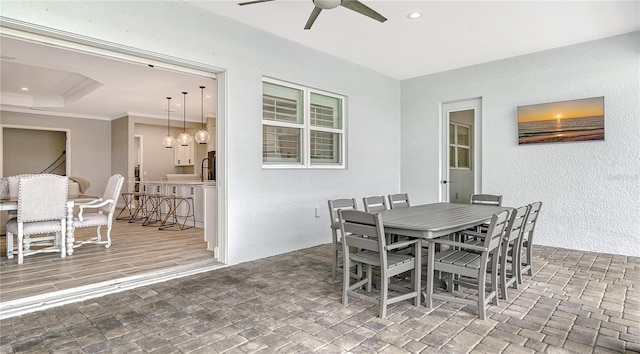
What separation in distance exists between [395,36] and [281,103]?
177 centimetres

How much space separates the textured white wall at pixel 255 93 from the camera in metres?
3.18

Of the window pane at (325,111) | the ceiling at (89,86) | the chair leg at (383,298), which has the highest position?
the ceiling at (89,86)

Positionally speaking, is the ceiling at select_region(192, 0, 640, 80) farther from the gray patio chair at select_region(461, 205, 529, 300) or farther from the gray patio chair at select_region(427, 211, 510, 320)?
the gray patio chair at select_region(427, 211, 510, 320)

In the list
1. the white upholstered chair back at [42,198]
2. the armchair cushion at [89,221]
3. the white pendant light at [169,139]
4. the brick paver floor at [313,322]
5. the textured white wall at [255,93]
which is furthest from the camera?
the white pendant light at [169,139]

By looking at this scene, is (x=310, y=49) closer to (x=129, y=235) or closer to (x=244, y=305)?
(x=244, y=305)

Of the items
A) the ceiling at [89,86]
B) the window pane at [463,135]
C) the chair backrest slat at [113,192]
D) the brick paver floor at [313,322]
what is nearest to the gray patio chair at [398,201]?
the brick paver floor at [313,322]

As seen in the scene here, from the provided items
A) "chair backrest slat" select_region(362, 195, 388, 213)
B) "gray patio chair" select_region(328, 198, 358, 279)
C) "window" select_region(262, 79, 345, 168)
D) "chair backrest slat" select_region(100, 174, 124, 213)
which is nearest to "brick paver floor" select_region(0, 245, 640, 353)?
"gray patio chair" select_region(328, 198, 358, 279)

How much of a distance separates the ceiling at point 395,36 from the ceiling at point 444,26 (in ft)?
0.04

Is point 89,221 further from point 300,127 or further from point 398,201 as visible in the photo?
point 398,201

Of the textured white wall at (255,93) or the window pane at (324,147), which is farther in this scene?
the window pane at (324,147)

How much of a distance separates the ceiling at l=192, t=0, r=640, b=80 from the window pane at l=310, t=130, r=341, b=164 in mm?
1259

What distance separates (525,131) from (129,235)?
6.71 metres

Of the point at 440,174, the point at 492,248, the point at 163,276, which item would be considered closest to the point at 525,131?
the point at 440,174

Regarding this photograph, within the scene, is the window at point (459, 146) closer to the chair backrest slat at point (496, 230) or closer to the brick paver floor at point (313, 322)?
the brick paver floor at point (313, 322)
